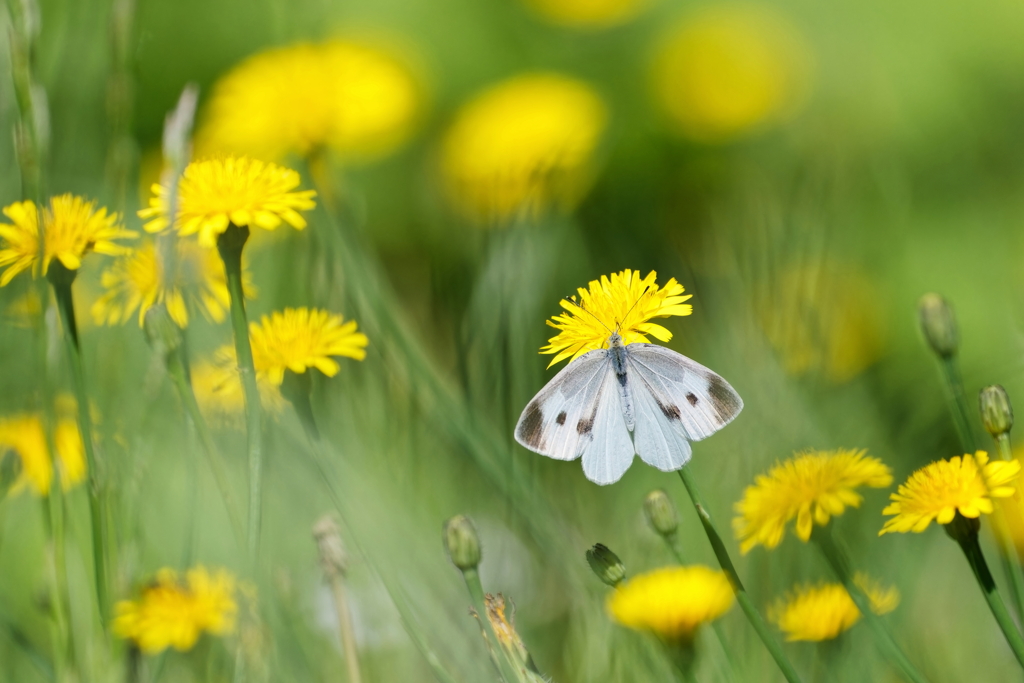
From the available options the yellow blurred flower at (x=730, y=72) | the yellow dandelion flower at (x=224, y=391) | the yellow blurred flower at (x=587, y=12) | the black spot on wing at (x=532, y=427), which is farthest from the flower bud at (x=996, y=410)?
the yellow blurred flower at (x=587, y=12)

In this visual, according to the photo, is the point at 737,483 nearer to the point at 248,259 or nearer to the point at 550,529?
the point at 550,529

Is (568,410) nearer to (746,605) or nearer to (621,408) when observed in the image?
(621,408)

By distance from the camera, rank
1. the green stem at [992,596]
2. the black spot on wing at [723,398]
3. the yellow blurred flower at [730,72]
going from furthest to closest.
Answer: the yellow blurred flower at [730,72]
the black spot on wing at [723,398]
the green stem at [992,596]

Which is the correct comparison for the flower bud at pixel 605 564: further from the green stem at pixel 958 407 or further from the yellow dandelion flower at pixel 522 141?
the yellow dandelion flower at pixel 522 141

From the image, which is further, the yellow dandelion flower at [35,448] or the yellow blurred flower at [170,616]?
the yellow dandelion flower at [35,448]

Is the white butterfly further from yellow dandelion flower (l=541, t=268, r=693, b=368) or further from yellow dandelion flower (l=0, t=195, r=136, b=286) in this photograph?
yellow dandelion flower (l=0, t=195, r=136, b=286)

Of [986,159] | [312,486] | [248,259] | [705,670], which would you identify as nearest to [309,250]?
[248,259]
